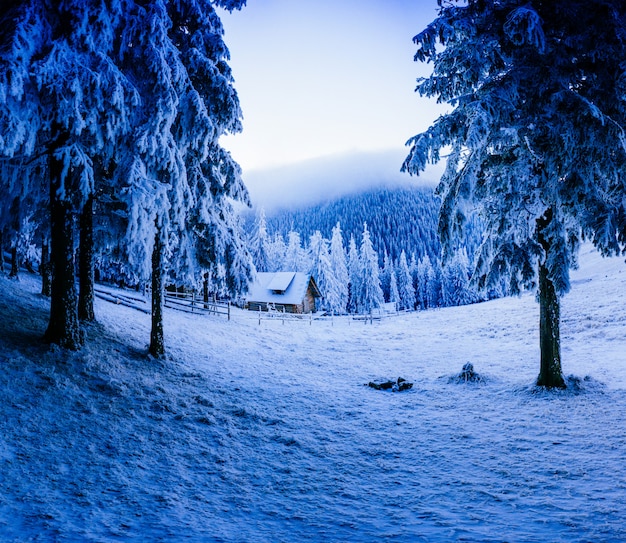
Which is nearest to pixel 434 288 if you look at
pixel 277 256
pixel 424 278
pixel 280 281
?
pixel 424 278

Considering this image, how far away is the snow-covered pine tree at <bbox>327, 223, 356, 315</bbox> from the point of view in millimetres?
51125

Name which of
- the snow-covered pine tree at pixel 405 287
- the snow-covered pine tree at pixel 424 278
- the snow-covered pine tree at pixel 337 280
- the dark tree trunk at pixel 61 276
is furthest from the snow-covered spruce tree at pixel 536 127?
the snow-covered pine tree at pixel 424 278

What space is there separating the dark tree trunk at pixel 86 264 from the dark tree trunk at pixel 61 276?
65.4 inches

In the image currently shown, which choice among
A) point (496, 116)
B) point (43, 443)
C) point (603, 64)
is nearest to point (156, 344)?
point (43, 443)

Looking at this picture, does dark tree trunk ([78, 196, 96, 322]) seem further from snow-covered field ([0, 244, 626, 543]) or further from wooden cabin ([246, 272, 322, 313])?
wooden cabin ([246, 272, 322, 313])

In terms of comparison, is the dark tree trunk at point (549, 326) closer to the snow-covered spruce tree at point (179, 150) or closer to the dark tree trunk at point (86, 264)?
the snow-covered spruce tree at point (179, 150)

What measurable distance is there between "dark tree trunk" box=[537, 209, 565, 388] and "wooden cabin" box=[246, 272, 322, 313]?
110 ft

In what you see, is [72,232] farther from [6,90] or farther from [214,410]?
[214,410]

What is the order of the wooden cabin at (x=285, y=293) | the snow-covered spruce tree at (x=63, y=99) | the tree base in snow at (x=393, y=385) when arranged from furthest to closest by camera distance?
1. the wooden cabin at (x=285, y=293)
2. the tree base in snow at (x=393, y=385)
3. the snow-covered spruce tree at (x=63, y=99)

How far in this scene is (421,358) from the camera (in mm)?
15898

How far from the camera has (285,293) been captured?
1722 inches

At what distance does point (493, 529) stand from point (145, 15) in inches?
478

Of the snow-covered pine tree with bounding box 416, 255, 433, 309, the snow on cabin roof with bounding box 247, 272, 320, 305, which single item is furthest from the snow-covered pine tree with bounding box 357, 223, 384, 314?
the snow-covered pine tree with bounding box 416, 255, 433, 309

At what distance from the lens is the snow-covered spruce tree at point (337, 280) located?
168 feet
